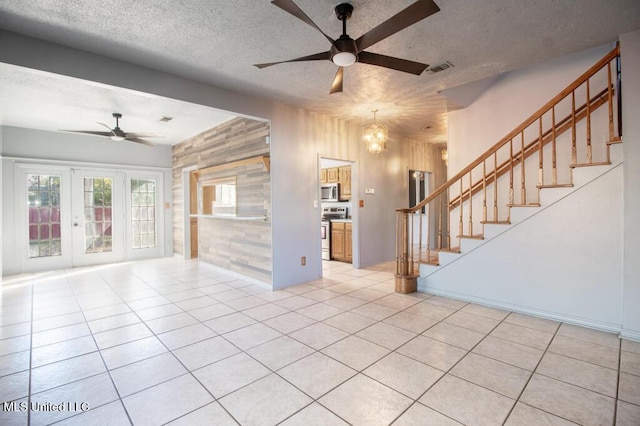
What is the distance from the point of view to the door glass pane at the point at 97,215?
6.30 m

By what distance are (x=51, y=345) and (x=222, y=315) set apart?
4.98 feet

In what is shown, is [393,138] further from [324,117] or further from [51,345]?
[51,345]

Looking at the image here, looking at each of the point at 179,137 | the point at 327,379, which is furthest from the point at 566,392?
the point at 179,137

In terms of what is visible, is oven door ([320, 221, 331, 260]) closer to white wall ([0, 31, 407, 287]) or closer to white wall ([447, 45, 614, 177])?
white wall ([0, 31, 407, 287])

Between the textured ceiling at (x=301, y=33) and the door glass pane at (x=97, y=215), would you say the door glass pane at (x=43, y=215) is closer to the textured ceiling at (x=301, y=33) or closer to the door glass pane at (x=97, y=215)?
the door glass pane at (x=97, y=215)

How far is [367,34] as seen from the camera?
2.12 m

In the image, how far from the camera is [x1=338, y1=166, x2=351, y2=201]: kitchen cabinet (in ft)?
21.4

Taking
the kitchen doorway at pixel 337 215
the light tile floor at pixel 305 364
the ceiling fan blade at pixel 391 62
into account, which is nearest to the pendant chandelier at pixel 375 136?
the kitchen doorway at pixel 337 215

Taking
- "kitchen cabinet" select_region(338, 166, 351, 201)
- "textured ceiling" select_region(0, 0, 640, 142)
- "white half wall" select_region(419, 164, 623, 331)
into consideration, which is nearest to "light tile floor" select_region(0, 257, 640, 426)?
"white half wall" select_region(419, 164, 623, 331)

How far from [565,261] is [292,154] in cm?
366

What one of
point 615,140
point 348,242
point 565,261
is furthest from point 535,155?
point 348,242

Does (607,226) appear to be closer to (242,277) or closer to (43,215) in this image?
(242,277)

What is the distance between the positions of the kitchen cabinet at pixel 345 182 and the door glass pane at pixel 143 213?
4644mm

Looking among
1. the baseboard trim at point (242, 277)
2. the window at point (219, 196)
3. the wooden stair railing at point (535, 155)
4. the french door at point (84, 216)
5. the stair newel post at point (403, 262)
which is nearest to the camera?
the wooden stair railing at point (535, 155)
